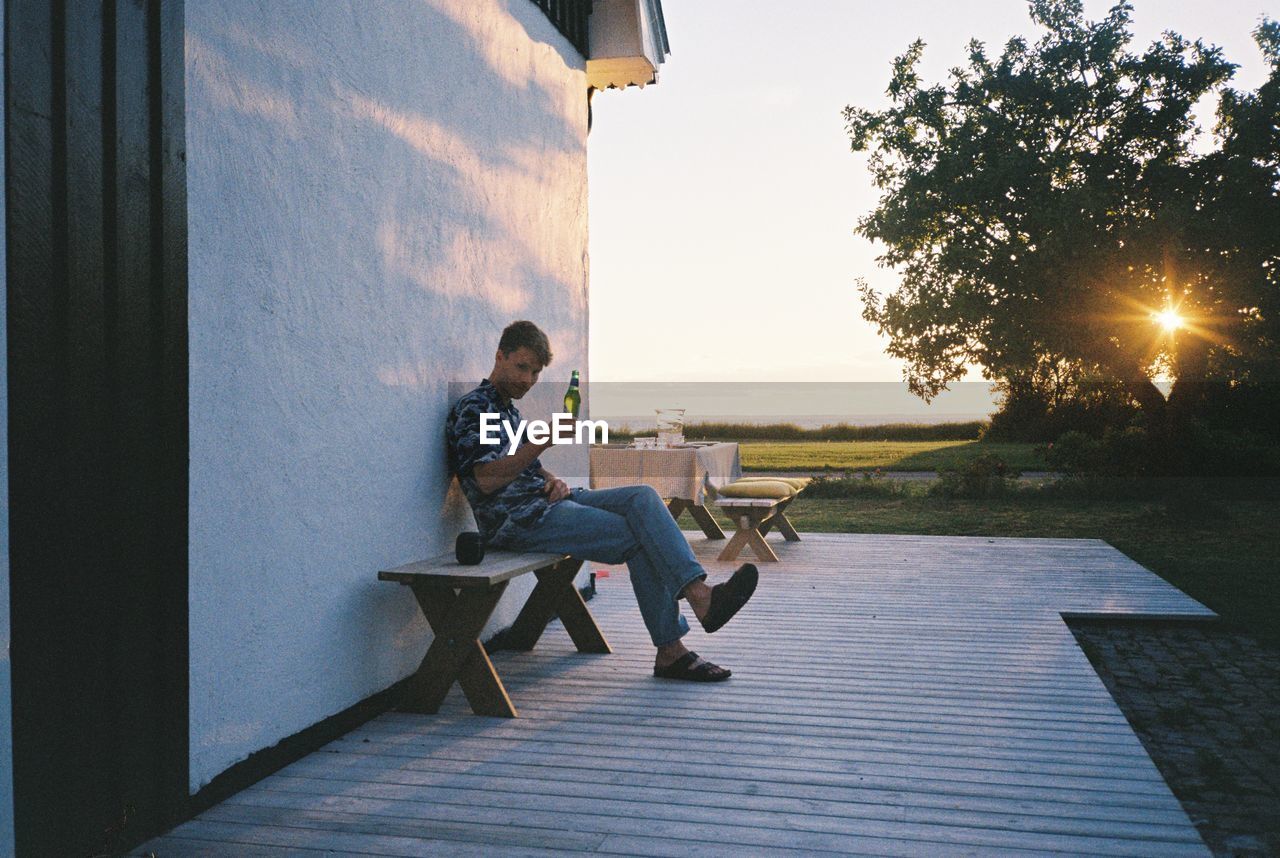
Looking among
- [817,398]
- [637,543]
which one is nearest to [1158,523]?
[637,543]

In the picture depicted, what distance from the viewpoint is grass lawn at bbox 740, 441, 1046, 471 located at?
19.2 meters

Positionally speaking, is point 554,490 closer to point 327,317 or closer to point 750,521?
point 327,317

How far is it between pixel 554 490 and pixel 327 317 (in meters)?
1.42

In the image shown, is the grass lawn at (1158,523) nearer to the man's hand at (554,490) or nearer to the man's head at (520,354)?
the man's hand at (554,490)

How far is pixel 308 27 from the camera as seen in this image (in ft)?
10.8

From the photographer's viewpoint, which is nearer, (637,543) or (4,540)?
(4,540)

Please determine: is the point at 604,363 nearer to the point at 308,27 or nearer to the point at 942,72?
the point at 308,27

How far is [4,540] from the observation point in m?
2.14

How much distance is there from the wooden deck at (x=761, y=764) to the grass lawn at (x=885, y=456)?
40.5ft

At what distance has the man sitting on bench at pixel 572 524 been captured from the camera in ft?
13.9

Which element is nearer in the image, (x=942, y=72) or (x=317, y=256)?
(x=317, y=256)

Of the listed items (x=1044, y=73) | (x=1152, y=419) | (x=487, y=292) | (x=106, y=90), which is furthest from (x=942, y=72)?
(x=106, y=90)

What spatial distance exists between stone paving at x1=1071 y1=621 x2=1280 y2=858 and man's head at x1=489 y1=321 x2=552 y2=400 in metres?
2.78

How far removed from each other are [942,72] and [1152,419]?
484cm
